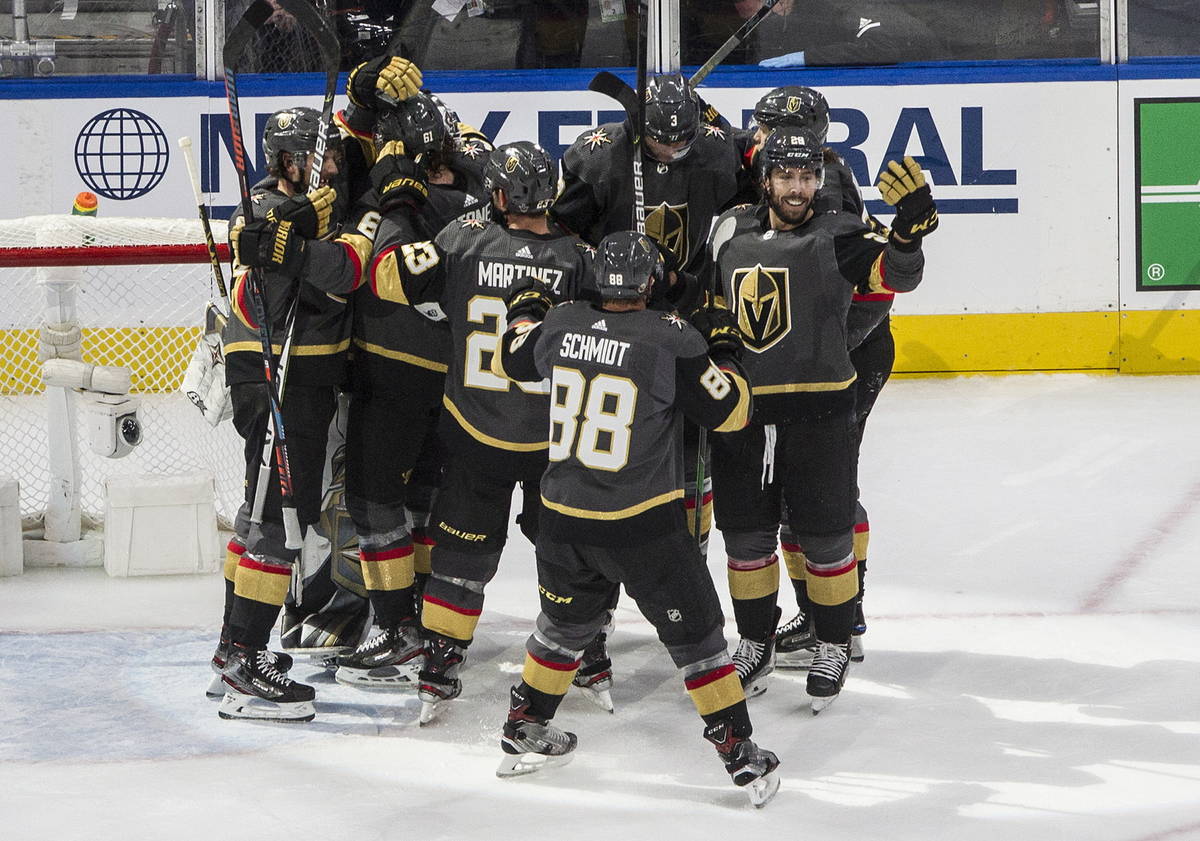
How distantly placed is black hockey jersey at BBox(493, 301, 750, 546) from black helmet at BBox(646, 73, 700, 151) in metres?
0.77

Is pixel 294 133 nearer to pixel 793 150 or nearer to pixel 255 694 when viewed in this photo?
pixel 793 150

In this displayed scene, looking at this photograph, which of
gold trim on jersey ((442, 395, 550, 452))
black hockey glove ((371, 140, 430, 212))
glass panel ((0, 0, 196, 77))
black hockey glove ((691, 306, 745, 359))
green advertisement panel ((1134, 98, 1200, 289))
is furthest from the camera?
green advertisement panel ((1134, 98, 1200, 289))

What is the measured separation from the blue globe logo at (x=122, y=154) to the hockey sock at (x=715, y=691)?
4.63m

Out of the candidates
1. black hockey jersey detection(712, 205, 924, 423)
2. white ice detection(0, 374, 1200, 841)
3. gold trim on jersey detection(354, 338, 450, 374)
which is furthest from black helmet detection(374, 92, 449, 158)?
white ice detection(0, 374, 1200, 841)

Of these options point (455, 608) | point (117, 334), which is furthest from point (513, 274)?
point (117, 334)

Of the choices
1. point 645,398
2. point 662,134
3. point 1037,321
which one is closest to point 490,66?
point 1037,321

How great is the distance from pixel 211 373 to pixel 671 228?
1250 millimetres

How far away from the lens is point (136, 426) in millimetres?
4684

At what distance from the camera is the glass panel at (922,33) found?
22.8ft

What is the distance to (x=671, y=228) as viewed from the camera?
3.94 meters

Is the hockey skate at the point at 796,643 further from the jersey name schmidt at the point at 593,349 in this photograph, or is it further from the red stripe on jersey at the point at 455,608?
the jersey name schmidt at the point at 593,349

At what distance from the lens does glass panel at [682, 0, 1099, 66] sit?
6961 mm

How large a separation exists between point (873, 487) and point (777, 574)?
182 centimetres

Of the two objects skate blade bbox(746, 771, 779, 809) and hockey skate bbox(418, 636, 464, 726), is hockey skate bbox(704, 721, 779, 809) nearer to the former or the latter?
skate blade bbox(746, 771, 779, 809)
